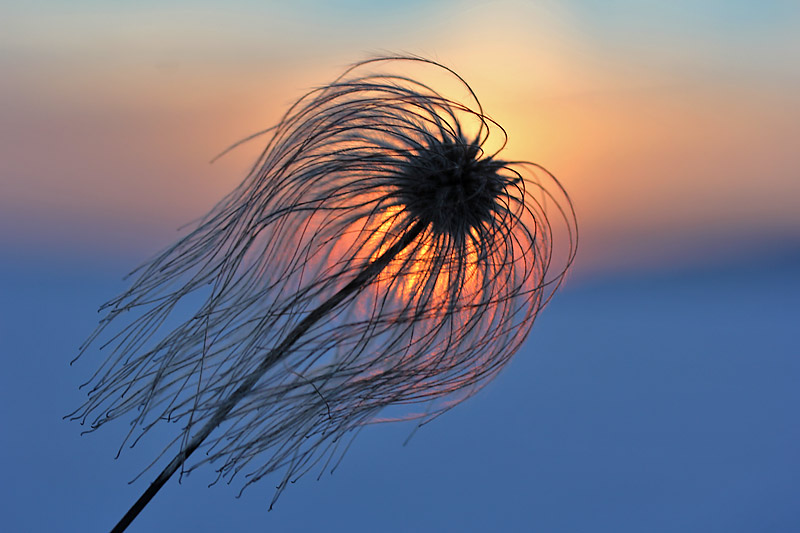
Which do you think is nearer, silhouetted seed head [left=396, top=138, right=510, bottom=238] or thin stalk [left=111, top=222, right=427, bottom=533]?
thin stalk [left=111, top=222, right=427, bottom=533]

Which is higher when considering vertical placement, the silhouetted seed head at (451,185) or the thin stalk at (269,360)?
the silhouetted seed head at (451,185)

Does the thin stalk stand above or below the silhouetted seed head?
below

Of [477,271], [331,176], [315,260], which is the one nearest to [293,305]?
[315,260]

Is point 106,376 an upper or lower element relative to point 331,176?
lower

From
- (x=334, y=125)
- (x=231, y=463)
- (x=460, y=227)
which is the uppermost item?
(x=334, y=125)

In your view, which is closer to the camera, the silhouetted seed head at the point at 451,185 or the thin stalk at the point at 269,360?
the thin stalk at the point at 269,360

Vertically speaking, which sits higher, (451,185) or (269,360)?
(451,185)

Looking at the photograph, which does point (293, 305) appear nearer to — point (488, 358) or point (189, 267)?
point (189, 267)

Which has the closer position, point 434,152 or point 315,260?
point 434,152
